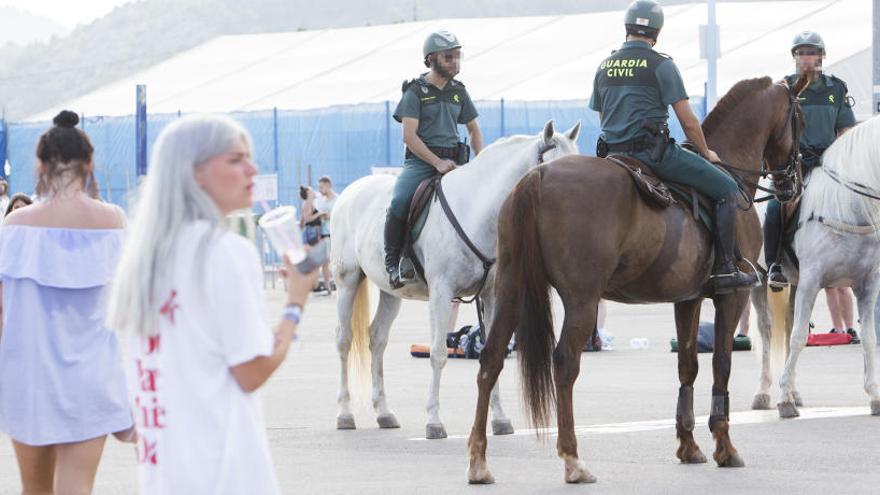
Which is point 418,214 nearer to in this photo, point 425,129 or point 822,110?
point 425,129

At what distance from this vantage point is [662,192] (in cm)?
1024

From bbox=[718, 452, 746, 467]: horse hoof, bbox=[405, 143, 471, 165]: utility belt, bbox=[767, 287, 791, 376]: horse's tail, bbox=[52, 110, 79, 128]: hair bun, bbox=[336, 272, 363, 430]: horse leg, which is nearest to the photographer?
bbox=[52, 110, 79, 128]: hair bun

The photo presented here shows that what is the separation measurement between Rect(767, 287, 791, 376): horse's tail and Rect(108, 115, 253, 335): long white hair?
999 cm

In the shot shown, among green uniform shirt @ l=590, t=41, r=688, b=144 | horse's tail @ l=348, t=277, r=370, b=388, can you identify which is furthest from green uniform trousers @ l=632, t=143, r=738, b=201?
horse's tail @ l=348, t=277, r=370, b=388

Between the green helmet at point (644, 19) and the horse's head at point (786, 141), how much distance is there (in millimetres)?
1463

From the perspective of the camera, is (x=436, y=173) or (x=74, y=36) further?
(x=74, y=36)

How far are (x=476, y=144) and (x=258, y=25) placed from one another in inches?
5380

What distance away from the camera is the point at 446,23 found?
2276 inches

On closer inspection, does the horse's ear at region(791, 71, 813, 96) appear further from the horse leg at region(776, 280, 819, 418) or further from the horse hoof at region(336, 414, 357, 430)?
the horse hoof at region(336, 414, 357, 430)

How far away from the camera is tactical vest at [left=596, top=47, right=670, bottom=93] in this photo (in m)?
10.5

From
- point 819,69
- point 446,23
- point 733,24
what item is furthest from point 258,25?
point 819,69

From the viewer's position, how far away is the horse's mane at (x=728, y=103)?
1148 centimetres

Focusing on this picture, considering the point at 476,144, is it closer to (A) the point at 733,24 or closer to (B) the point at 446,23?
(A) the point at 733,24

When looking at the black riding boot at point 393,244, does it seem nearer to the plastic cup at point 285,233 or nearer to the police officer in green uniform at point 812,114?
the police officer in green uniform at point 812,114
